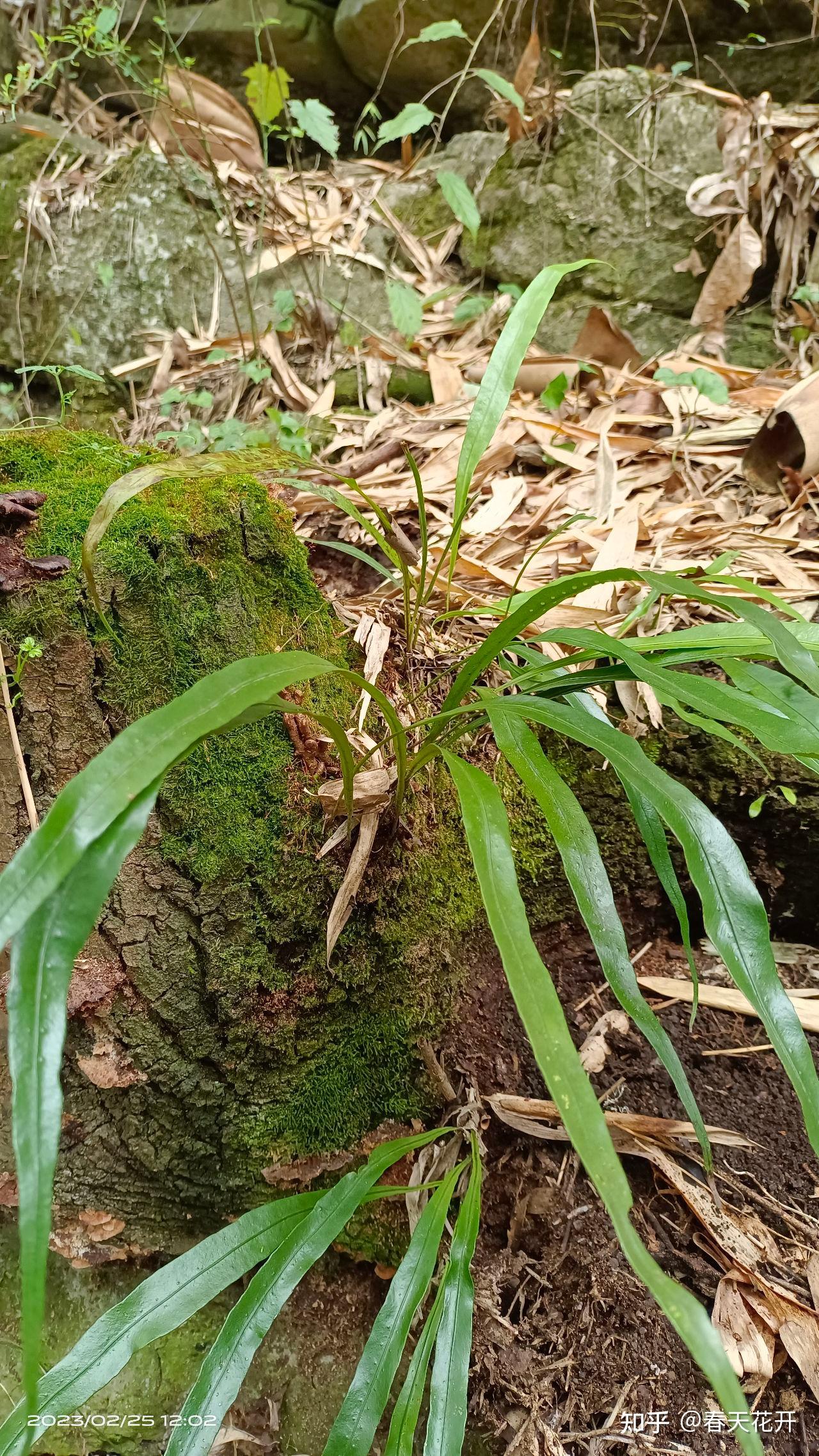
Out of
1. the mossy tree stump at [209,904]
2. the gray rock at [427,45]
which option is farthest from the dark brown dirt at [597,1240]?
the gray rock at [427,45]

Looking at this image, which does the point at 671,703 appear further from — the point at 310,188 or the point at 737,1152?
the point at 310,188

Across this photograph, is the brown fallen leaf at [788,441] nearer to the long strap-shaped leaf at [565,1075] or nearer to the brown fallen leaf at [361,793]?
the brown fallen leaf at [361,793]

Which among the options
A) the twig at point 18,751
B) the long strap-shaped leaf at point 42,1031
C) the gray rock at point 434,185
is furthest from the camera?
the gray rock at point 434,185

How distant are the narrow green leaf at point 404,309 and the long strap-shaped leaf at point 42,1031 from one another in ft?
5.19

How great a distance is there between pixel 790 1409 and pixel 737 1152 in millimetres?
220

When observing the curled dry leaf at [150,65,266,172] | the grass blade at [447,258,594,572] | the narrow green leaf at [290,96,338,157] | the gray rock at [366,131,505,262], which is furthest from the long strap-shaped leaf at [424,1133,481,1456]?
the curled dry leaf at [150,65,266,172]

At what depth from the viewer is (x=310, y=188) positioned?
229 centimetres

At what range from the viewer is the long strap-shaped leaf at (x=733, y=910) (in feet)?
1.89

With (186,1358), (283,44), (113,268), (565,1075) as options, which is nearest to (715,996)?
(565,1075)

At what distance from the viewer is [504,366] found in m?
0.92

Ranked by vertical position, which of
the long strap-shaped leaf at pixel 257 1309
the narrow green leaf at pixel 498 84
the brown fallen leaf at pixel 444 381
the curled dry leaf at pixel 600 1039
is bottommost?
the curled dry leaf at pixel 600 1039

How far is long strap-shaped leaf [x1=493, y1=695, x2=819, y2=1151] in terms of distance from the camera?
0.58 metres

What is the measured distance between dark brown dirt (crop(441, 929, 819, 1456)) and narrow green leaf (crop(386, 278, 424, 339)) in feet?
4.61

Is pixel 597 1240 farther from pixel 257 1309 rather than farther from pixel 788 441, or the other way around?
pixel 788 441
